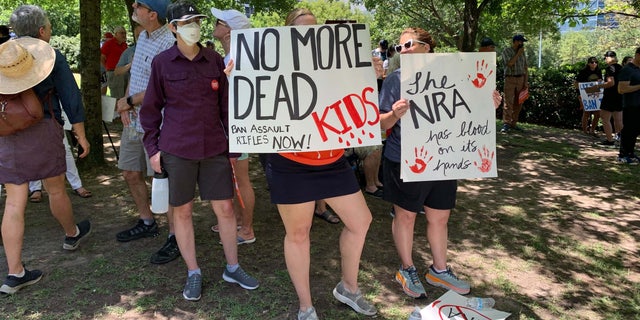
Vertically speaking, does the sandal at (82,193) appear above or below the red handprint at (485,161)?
below

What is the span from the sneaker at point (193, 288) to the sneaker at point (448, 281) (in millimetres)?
1579

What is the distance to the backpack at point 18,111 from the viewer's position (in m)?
3.21

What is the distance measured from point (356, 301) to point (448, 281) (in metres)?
0.74

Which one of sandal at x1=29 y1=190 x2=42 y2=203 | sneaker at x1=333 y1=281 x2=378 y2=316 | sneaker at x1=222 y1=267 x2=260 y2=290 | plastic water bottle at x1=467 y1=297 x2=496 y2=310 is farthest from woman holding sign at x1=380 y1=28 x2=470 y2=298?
sandal at x1=29 y1=190 x2=42 y2=203

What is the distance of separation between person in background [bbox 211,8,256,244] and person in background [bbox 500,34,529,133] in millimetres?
7708

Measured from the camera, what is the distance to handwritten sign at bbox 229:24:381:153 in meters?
2.72

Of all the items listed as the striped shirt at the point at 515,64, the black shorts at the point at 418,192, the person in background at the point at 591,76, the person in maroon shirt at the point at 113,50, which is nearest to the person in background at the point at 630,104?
the striped shirt at the point at 515,64

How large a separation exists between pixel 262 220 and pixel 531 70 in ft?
38.1

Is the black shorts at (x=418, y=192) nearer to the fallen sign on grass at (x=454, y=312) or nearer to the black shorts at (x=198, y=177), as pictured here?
the fallen sign on grass at (x=454, y=312)

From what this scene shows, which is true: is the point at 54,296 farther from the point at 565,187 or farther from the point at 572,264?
the point at 565,187

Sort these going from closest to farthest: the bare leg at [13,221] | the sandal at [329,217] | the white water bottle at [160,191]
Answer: the white water bottle at [160,191] → the bare leg at [13,221] → the sandal at [329,217]

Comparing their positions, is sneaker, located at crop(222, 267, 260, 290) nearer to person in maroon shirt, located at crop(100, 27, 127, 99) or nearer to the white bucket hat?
the white bucket hat

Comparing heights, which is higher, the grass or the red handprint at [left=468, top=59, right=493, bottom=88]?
the red handprint at [left=468, top=59, right=493, bottom=88]

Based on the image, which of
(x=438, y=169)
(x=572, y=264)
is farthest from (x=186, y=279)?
(x=572, y=264)
